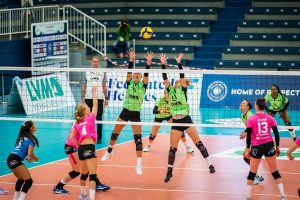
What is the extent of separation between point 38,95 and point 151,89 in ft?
14.1

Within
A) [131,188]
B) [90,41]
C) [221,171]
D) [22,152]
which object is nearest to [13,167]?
[22,152]

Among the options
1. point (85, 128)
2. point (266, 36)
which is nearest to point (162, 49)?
point (266, 36)

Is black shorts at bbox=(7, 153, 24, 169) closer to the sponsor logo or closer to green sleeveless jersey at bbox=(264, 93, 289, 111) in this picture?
green sleeveless jersey at bbox=(264, 93, 289, 111)

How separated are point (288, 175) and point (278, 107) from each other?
3.58 m

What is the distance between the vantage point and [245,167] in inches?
617

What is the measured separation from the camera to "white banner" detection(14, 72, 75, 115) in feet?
78.2

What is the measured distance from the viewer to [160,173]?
588 inches

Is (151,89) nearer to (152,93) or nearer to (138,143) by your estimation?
(152,93)

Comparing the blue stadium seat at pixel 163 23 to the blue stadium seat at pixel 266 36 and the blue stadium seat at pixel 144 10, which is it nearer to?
the blue stadium seat at pixel 144 10

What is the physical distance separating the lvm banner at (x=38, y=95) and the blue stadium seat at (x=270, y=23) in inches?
378

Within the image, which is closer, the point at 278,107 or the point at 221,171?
the point at 221,171

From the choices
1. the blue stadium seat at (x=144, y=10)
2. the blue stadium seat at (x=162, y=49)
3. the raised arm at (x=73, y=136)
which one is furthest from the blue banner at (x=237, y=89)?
the raised arm at (x=73, y=136)

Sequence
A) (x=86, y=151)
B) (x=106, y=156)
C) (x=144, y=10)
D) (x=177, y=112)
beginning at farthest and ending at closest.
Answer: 1. (x=144, y=10)
2. (x=106, y=156)
3. (x=177, y=112)
4. (x=86, y=151)

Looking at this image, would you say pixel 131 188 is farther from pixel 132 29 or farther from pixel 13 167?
pixel 132 29
